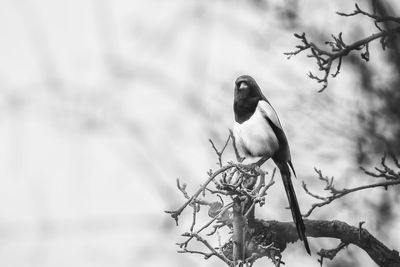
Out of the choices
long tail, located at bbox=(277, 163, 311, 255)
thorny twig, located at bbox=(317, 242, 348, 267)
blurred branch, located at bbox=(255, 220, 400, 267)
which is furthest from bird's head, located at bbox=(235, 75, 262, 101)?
thorny twig, located at bbox=(317, 242, 348, 267)

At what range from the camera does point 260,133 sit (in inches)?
210

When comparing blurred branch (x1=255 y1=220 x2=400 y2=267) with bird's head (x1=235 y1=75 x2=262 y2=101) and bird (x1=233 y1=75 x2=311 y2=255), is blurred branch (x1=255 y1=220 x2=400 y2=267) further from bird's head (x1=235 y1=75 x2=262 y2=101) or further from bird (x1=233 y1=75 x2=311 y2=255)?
bird's head (x1=235 y1=75 x2=262 y2=101)

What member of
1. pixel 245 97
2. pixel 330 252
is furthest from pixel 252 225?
pixel 245 97

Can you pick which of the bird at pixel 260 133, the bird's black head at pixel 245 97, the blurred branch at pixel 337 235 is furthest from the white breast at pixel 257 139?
the blurred branch at pixel 337 235

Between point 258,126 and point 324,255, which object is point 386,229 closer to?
point 324,255

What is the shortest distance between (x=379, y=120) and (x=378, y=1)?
0.51 m

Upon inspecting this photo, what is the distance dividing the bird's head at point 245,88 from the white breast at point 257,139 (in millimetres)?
256

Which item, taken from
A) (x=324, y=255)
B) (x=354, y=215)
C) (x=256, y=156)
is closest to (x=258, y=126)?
(x=256, y=156)

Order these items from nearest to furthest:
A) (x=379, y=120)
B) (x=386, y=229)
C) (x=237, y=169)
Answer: (x=379, y=120) → (x=237, y=169) → (x=386, y=229)

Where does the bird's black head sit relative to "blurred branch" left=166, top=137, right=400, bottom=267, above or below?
above

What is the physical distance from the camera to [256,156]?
17.6 feet

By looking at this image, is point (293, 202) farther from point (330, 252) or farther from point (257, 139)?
point (330, 252)

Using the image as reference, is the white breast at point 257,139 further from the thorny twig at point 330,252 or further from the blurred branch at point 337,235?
the thorny twig at point 330,252

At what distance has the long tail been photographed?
169 inches
